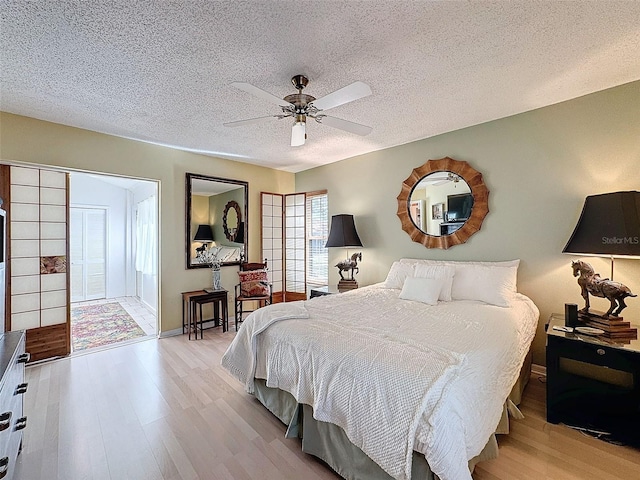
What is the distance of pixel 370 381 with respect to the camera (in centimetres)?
146

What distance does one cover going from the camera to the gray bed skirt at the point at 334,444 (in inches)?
Result: 57.9

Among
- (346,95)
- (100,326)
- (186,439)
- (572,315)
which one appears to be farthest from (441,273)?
(100,326)

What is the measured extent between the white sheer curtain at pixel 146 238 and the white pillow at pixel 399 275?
392cm

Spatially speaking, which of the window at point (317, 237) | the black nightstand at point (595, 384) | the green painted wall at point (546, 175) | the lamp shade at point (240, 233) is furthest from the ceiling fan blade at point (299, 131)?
the lamp shade at point (240, 233)

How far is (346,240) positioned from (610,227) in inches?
106

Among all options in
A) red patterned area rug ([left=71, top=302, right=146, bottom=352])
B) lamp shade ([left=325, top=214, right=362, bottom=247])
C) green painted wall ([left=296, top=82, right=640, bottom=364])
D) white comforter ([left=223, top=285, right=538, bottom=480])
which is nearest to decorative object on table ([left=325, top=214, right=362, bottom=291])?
lamp shade ([left=325, top=214, right=362, bottom=247])

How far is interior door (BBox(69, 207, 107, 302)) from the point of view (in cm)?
606

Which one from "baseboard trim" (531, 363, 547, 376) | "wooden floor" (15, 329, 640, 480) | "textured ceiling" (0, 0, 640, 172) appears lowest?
"wooden floor" (15, 329, 640, 480)

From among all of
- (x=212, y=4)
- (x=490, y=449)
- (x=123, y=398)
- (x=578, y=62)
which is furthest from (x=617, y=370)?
(x=123, y=398)

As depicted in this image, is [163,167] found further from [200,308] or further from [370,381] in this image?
[370,381]

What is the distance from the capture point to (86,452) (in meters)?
1.86

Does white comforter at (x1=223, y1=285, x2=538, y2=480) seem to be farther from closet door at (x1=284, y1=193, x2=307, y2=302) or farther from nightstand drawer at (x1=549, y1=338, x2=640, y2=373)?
closet door at (x1=284, y1=193, x2=307, y2=302)

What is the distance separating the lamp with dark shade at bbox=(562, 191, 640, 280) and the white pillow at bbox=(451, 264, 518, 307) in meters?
0.58

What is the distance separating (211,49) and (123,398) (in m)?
2.89
